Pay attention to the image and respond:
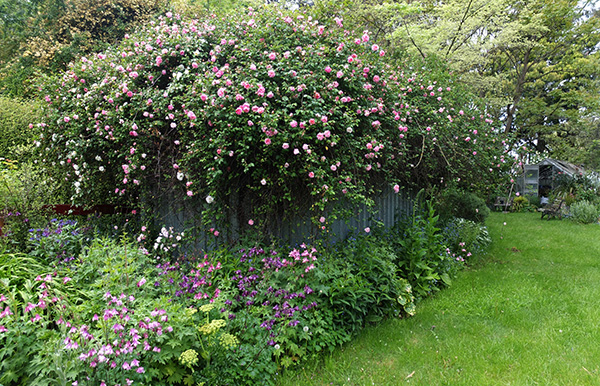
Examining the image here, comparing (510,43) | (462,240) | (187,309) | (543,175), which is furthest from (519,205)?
(187,309)

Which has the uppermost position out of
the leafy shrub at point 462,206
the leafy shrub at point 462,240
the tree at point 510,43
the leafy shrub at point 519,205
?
the tree at point 510,43

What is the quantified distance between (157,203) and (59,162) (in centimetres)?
134

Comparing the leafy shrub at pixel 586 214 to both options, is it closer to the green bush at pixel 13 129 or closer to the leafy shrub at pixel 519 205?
the leafy shrub at pixel 519 205

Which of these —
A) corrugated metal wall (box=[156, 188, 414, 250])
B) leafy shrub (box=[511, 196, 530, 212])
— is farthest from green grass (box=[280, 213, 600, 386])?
leafy shrub (box=[511, 196, 530, 212])

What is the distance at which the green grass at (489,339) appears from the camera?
7.91ft

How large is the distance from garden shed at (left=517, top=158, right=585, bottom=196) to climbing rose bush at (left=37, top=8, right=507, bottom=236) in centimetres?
1356

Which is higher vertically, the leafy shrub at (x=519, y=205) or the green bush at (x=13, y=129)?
the green bush at (x=13, y=129)

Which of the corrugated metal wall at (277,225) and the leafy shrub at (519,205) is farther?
the leafy shrub at (519,205)

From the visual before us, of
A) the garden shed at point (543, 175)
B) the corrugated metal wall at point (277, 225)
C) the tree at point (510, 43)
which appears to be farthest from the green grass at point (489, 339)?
the garden shed at point (543, 175)

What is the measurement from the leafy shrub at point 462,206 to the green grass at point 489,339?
1.62 metres

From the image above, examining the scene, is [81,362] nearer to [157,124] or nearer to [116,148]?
[157,124]

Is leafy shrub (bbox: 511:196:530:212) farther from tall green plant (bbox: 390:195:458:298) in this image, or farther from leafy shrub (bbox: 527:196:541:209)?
tall green plant (bbox: 390:195:458:298)

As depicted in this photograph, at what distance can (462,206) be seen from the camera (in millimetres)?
6367

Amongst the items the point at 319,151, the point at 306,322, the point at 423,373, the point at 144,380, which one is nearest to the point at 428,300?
the point at 423,373
